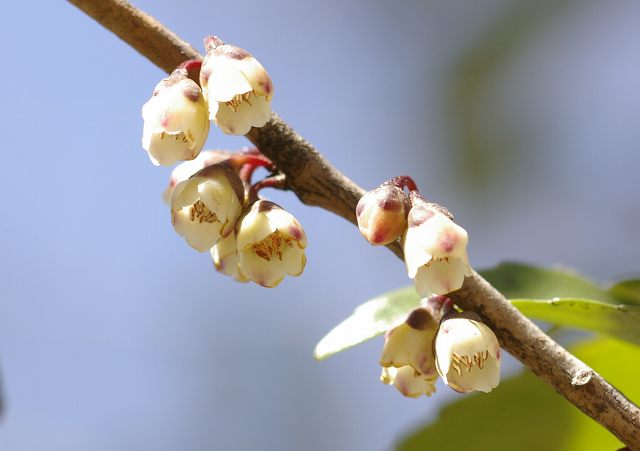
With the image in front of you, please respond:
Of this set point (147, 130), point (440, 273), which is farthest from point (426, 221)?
point (147, 130)

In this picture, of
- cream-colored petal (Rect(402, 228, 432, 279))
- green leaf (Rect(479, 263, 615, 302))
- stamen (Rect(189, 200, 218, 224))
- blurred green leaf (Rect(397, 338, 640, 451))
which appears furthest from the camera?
blurred green leaf (Rect(397, 338, 640, 451))

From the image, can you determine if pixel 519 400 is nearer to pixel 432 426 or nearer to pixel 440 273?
pixel 432 426

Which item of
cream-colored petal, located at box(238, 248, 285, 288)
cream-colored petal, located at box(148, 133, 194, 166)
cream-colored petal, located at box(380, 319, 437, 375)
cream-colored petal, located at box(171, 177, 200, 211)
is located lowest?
cream-colored petal, located at box(380, 319, 437, 375)

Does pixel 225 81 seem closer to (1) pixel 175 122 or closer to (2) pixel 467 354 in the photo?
(1) pixel 175 122

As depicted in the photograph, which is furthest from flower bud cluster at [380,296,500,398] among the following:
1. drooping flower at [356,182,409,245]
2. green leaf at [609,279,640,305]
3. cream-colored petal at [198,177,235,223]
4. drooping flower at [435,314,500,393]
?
green leaf at [609,279,640,305]

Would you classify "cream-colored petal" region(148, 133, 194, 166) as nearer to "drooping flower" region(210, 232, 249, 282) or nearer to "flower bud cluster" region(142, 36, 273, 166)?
"flower bud cluster" region(142, 36, 273, 166)

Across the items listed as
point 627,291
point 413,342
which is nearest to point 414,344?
point 413,342
